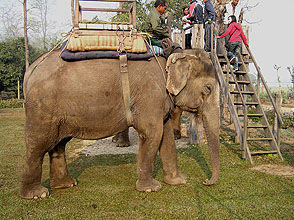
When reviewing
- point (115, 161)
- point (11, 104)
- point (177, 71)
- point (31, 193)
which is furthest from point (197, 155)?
point (11, 104)

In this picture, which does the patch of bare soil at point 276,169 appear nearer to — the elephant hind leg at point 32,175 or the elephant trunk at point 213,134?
the elephant trunk at point 213,134

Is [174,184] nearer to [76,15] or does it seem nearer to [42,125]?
[42,125]

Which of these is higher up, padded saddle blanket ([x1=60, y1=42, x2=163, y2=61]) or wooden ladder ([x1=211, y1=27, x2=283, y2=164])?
padded saddle blanket ([x1=60, y1=42, x2=163, y2=61])

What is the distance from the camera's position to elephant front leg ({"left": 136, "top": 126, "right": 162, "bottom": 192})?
4535 millimetres

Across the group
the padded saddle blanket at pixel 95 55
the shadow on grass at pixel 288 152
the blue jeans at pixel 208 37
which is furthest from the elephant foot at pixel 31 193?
the blue jeans at pixel 208 37

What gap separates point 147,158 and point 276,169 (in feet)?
10.2

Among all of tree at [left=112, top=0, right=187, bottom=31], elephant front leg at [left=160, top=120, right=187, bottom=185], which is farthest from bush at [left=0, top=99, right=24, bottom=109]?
elephant front leg at [left=160, top=120, right=187, bottom=185]

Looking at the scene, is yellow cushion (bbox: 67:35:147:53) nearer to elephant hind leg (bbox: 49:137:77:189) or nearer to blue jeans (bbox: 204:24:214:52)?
elephant hind leg (bbox: 49:137:77:189)

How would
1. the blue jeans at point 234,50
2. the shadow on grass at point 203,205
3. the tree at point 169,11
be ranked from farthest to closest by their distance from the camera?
the tree at point 169,11, the blue jeans at point 234,50, the shadow on grass at point 203,205

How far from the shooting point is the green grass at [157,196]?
155 inches

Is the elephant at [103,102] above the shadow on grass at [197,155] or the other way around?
above

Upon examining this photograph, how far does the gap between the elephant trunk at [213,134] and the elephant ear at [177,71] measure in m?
0.63

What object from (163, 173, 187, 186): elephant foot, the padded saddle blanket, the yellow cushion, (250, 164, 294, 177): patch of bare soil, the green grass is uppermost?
the yellow cushion

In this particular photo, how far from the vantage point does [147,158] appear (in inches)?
181
